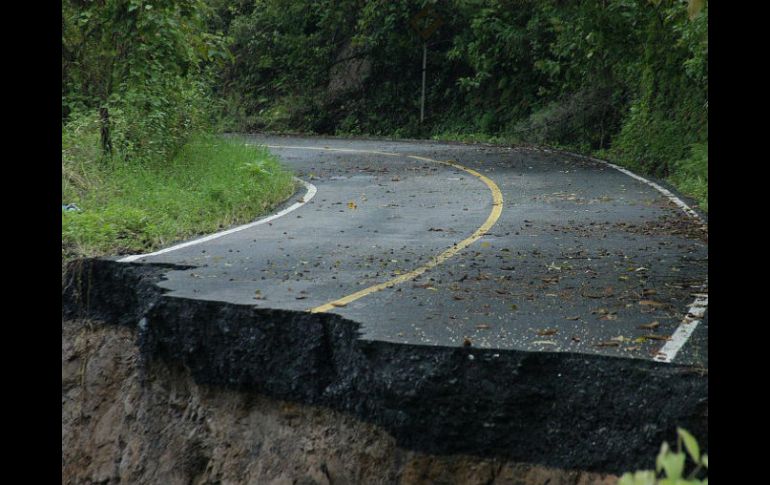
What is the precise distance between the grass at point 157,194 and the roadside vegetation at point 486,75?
5.44 metres

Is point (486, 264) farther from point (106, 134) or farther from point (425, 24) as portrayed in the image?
point (425, 24)

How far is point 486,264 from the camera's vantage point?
30.9 feet

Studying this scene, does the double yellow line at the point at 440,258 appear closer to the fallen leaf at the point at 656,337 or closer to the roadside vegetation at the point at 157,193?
the fallen leaf at the point at 656,337

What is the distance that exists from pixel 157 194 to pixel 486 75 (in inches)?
773

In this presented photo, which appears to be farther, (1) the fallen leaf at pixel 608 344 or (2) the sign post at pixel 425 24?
(2) the sign post at pixel 425 24

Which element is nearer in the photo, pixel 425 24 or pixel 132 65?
pixel 132 65

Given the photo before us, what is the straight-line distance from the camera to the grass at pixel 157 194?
10164 mm

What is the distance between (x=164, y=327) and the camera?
24.9 feet

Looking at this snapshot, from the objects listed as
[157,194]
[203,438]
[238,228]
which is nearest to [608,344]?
[203,438]

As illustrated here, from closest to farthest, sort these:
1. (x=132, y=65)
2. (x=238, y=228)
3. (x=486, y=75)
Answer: (x=238, y=228)
(x=132, y=65)
(x=486, y=75)

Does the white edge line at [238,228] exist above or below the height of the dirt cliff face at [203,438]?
above

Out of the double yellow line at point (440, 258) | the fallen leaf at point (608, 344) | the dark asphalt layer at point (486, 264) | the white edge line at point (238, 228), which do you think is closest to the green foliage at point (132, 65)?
the white edge line at point (238, 228)

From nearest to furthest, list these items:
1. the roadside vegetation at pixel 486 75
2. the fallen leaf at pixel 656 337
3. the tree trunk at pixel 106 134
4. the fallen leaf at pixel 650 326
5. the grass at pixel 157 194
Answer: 1. the fallen leaf at pixel 656 337
2. the fallen leaf at pixel 650 326
3. the grass at pixel 157 194
4. the tree trunk at pixel 106 134
5. the roadside vegetation at pixel 486 75
